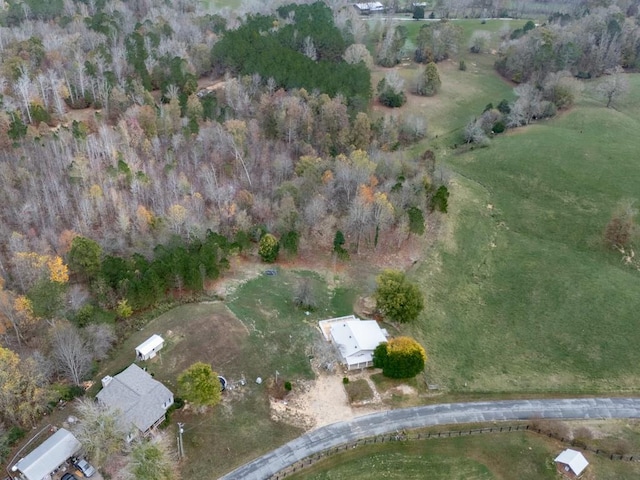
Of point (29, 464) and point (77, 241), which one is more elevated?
point (77, 241)

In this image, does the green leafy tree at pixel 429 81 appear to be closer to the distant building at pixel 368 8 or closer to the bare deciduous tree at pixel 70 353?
the distant building at pixel 368 8

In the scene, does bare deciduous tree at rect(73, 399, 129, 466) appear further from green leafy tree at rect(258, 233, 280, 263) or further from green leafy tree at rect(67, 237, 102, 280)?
green leafy tree at rect(258, 233, 280, 263)

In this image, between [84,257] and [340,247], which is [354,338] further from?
[84,257]

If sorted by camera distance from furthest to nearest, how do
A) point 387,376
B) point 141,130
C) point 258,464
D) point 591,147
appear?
point 591,147 → point 141,130 → point 387,376 → point 258,464

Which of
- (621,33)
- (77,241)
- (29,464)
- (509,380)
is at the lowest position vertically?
(509,380)

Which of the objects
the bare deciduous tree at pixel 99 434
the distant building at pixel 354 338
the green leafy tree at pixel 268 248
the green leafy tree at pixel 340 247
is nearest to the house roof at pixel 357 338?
the distant building at pixel 354 338

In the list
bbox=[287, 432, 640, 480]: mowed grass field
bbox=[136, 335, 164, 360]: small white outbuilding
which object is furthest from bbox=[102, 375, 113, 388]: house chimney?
bbox=[287, 432, 640, 480]: mowed grass field

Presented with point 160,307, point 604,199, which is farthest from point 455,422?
point 604,199

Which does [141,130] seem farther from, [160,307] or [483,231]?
[483,231]
